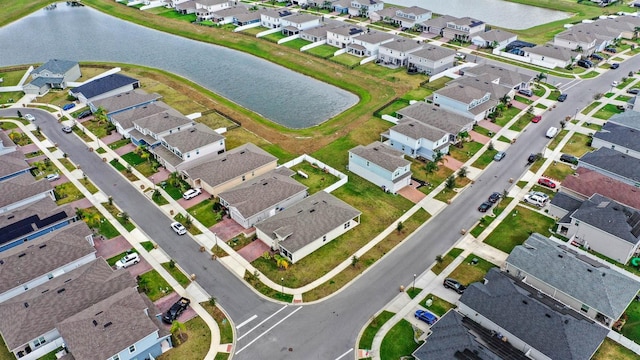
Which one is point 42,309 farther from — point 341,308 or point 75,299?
point 341,308

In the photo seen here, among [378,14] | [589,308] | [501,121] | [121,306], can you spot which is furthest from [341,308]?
[378,14]

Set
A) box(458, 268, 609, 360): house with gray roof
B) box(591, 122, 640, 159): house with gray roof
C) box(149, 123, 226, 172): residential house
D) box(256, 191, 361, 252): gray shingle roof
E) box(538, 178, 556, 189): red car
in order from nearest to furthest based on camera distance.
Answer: box(458, 268, 609, 360): house with gray roof → box(256, 191, 361, 252): gray shingle roof → box(538, 178, 556, 189): red car → box(149, 123, 226, 172): residential house → box(591, 122, 640, 159): house with gray roof

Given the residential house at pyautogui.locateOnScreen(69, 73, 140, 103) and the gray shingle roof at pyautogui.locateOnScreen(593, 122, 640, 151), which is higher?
the residential house at pyautogui.locateOnScreen(69, 73, 140, 103)

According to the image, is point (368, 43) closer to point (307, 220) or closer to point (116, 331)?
point (307, 220)

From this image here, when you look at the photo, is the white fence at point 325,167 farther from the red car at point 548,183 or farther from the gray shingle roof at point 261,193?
the red car at point 548,183

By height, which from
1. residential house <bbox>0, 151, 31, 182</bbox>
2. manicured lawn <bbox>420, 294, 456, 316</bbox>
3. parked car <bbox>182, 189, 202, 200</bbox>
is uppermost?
residential house <bbox>0, 151, 31, 182</bbox>

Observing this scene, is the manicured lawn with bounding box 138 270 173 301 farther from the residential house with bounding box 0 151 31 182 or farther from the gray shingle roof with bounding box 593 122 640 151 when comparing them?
the gray shingle roof with bounding box 593 122 640 151

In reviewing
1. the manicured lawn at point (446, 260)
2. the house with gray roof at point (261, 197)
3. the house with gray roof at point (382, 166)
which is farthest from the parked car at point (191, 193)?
the manicured lawn at point (446, 260)

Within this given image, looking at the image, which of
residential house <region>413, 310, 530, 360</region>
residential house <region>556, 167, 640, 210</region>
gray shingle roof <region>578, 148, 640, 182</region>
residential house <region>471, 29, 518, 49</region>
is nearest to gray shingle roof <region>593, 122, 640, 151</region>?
gray shingle roof <region>578, 148, 640, 182</region>
